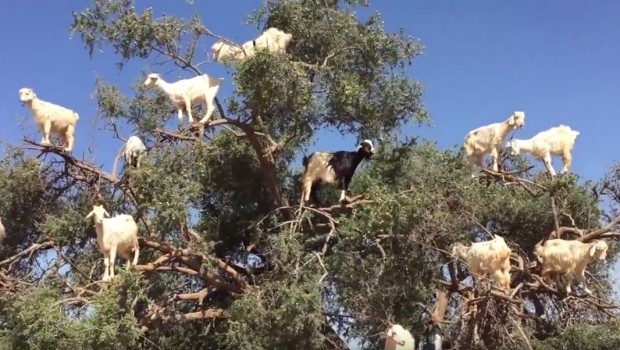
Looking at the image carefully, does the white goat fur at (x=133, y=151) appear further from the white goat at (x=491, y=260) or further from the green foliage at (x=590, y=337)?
the green foliage at (x=590, y=337)

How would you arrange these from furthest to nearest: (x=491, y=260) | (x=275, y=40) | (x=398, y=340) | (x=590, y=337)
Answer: (x=275, y=40), (x=590, y=337), (x=491, y=260), (x=398, y=340)

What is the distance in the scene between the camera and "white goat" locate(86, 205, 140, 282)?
8.65 m

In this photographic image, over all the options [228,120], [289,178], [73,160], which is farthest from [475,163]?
[73,160]

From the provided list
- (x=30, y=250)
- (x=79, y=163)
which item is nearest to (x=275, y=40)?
(x=79, y=163)

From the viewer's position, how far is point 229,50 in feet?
32.2

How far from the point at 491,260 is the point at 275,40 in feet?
12.8

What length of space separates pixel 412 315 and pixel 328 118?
116 inches

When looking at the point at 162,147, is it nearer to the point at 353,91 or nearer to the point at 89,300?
the point at 89,300

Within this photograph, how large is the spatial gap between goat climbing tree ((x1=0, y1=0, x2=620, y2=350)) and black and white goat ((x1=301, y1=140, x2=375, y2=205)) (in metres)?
0.34

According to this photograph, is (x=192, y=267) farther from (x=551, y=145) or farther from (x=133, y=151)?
(x=551, y=145)

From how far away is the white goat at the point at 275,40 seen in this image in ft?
31.4

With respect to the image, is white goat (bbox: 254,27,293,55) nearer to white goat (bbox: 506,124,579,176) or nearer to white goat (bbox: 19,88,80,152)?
white goat (bbox: 19,88,80,152)

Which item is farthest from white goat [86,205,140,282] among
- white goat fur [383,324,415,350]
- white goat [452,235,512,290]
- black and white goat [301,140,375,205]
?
white goat [452,235,512,290]

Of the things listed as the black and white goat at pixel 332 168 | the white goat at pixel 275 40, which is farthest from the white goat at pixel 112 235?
the white goat at pixel 275 40
